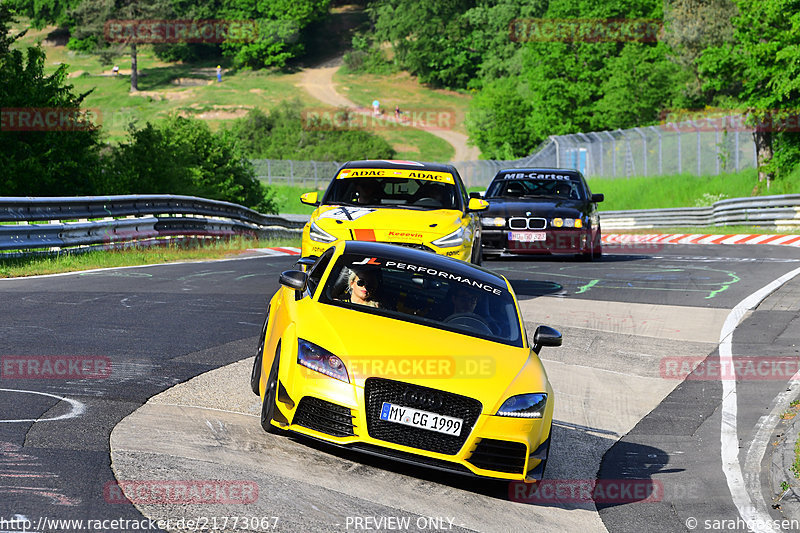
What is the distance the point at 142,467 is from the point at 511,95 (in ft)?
273

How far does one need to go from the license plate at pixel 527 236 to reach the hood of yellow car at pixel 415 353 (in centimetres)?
1330

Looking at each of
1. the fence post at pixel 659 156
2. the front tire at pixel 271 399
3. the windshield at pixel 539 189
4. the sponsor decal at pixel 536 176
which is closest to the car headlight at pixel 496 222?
the windshield at pixel 539 189

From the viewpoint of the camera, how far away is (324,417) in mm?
6637

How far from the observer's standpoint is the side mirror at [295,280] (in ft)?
25.6

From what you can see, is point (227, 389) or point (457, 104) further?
point (457, 104)

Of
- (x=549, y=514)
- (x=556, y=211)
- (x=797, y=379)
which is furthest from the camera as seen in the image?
(x=556, y=211)

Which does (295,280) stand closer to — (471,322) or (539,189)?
(471,322)

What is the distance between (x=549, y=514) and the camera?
6645 mm

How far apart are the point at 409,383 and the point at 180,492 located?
1.49m

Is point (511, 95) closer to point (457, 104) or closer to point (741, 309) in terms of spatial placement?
point (457, 104)

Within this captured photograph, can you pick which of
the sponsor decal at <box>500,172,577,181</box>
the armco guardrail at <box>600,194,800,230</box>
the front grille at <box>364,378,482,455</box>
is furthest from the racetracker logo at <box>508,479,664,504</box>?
the armco guardrail at <box>600,194,800,230</box>

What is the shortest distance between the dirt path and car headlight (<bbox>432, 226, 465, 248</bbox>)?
88488mm

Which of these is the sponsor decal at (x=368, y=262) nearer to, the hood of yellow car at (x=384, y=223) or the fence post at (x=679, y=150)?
the hood of yellow car at (x=384, y=223)

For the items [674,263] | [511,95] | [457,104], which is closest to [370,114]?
[457,104]
